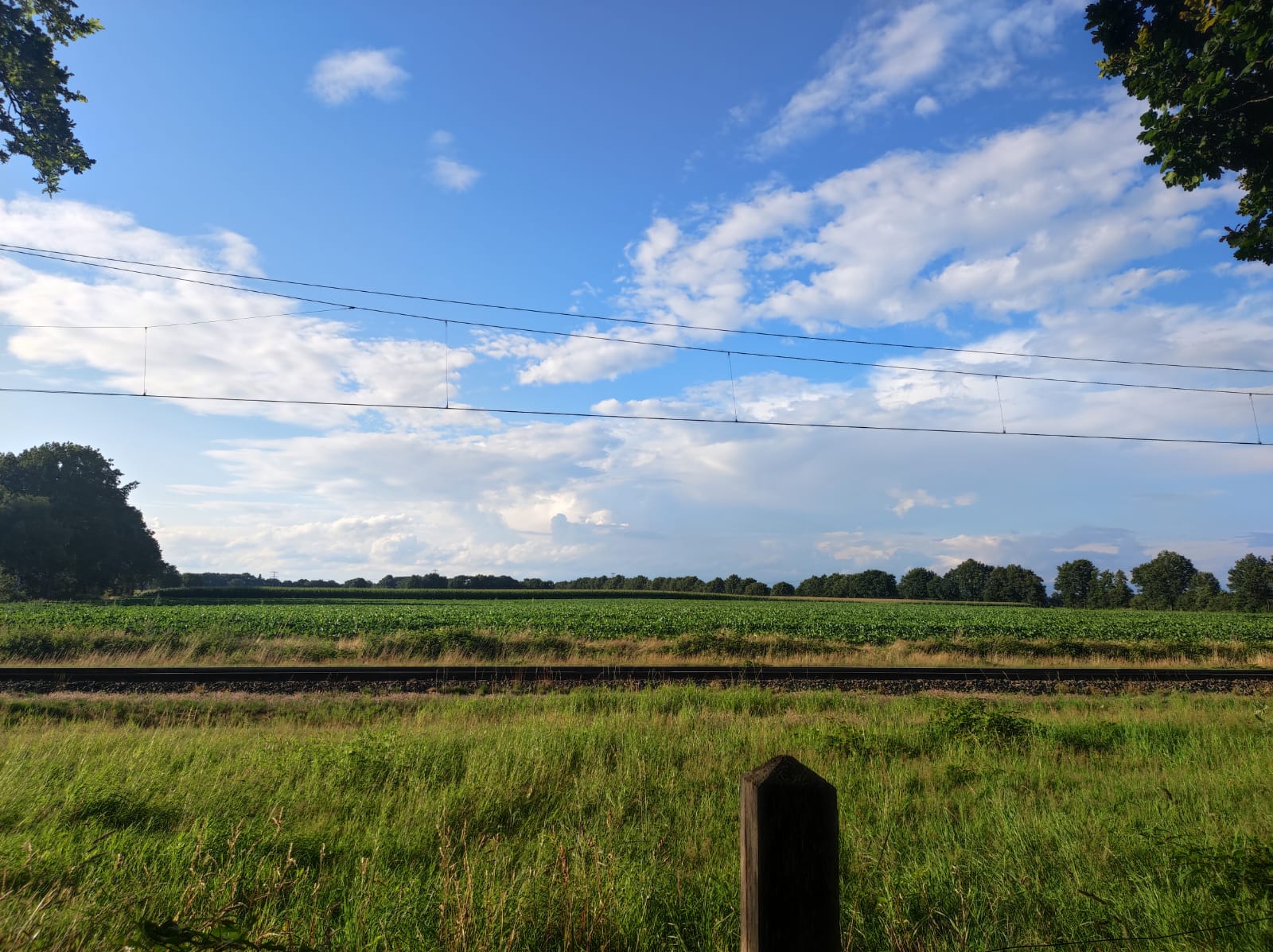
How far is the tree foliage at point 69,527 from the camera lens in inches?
2424

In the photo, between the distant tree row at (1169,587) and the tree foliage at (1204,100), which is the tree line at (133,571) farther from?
the tree foliage at (1204,100)

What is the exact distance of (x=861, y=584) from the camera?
11412cm

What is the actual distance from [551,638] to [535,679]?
7386mm

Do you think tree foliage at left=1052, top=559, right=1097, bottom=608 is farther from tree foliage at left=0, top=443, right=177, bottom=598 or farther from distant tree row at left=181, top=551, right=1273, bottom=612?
tree foliage at left=0, top=443, right=177, bottom=598

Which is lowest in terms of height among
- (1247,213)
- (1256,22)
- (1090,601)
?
(1090,601)

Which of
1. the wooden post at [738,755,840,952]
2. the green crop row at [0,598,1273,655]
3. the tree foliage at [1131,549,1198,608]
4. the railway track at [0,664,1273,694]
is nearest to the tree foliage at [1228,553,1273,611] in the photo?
the tree foliage at [1131,549,1198,608]

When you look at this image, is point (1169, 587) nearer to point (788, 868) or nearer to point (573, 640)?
point (573, 640)

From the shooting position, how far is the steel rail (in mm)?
15523

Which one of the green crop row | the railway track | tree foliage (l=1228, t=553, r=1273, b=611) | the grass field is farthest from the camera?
tree foliage (l=1228, t=553, r=1273, b=611)

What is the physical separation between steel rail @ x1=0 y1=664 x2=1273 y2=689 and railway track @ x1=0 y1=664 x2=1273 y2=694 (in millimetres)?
21

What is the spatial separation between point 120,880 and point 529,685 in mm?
10786

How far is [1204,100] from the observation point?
371 inches

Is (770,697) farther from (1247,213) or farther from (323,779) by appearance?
(1247,213)

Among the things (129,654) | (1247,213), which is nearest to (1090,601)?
(1247,213)
